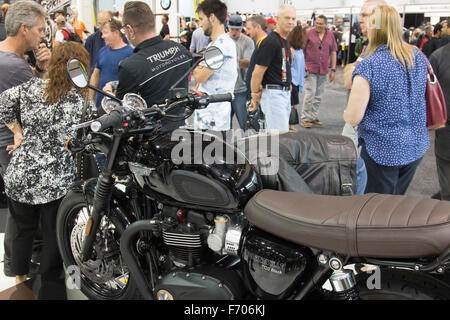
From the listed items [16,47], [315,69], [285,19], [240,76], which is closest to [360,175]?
[16,47]

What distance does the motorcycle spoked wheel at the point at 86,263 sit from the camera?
2.33m

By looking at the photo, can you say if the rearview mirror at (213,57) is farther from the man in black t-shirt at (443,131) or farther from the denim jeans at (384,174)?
the man in black t-shirt at (443,131)

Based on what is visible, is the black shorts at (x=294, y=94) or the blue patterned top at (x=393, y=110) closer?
the blue patterned top at (x=393, y=110)

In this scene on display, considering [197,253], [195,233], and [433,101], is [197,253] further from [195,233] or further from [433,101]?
[433,101]

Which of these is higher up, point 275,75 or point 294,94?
point 275,75

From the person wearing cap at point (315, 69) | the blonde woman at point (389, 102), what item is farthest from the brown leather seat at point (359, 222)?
the person wearing cap at point (315, 69)

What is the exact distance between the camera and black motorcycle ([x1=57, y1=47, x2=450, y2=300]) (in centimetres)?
141

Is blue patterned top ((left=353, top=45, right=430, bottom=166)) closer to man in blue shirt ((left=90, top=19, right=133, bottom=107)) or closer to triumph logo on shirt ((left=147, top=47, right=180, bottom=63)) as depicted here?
triumph logo on shirt ((left=147, top=47, right=180, bottom=63))

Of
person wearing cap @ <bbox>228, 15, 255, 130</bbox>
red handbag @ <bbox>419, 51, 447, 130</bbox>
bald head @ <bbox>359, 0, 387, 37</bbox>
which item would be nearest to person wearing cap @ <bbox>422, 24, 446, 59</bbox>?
person wearing cap @ <bbox>228, 15, 255, 130</bbox>

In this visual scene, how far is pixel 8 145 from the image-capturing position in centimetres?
274

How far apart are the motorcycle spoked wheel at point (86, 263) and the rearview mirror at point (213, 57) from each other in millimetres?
1027

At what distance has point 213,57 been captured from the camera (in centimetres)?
202

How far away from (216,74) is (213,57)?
1921 millimetres

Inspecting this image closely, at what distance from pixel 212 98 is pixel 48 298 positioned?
5.39 ft
